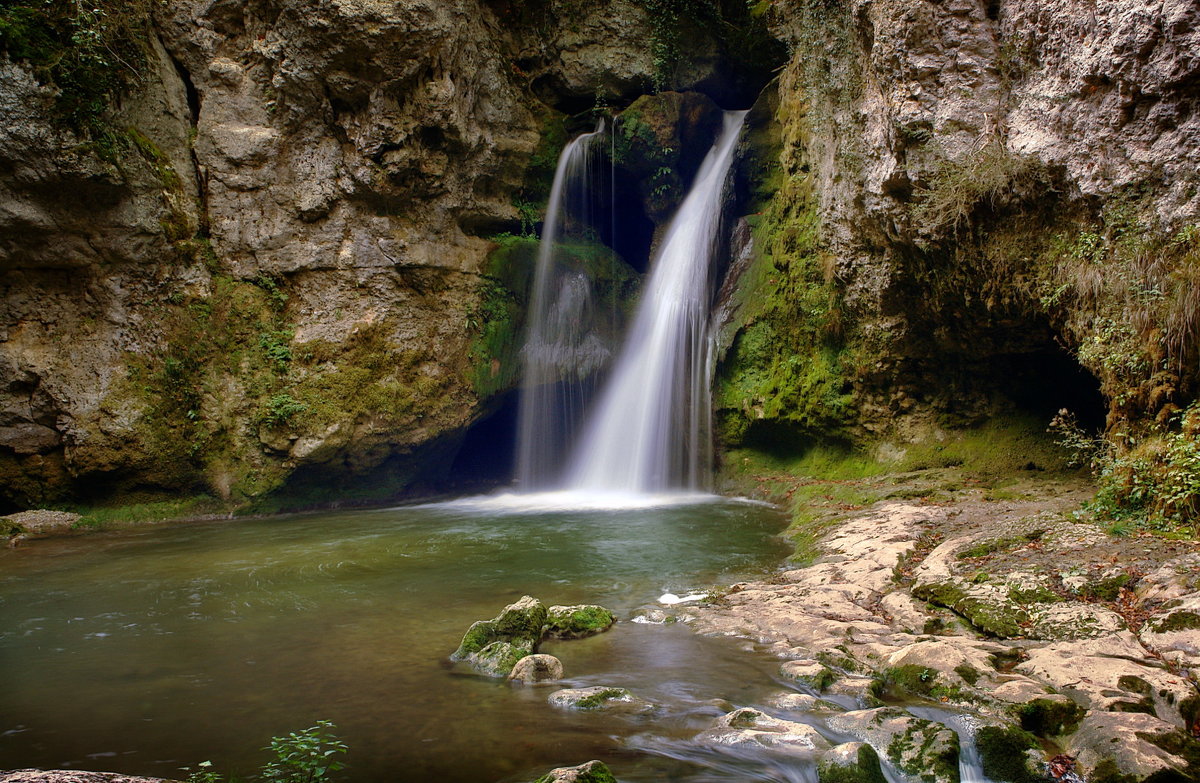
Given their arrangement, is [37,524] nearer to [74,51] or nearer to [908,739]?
[74,51]

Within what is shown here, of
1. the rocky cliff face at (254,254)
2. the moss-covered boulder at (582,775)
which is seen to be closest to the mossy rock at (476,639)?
the moss-covered boulder at (582,775)

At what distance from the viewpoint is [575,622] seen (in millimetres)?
5512

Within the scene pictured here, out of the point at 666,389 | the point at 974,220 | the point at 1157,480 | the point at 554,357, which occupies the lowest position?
the point at 1157,480

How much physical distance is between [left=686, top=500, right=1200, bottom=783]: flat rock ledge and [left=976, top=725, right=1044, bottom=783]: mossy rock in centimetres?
1

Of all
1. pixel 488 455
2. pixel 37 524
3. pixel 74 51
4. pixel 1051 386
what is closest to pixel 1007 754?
pixel 1051 386

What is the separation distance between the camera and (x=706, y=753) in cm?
359

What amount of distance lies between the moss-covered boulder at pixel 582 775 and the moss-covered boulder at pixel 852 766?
107cm

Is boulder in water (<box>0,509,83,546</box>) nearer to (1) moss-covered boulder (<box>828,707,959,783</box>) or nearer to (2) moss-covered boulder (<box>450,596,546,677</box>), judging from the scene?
(2) moss-covered boulder (<box>450,596,546,677</box>)

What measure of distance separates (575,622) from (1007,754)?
121 inches

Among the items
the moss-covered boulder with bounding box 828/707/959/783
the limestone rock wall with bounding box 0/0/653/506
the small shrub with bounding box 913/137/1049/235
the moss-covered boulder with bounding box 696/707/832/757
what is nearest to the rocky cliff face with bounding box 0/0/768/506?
the limestone rock wall with bounding box 0/0/653/506

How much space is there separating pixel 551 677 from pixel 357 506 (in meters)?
10.2

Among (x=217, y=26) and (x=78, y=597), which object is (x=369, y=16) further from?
(x=78, y=597)

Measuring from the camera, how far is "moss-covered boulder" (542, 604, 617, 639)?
545 centimetres

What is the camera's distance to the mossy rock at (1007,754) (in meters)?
3.22
